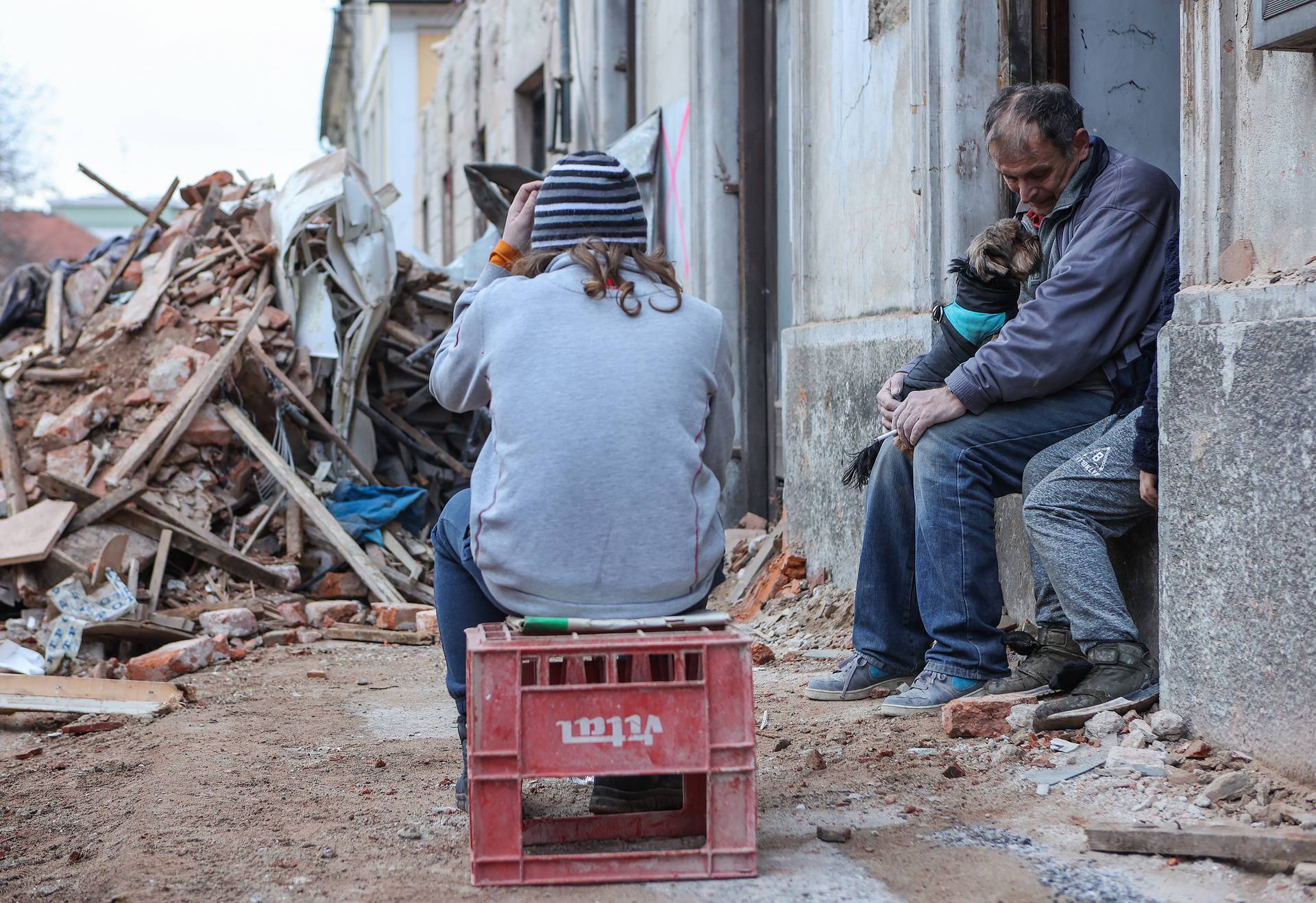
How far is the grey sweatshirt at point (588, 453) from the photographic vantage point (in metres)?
2.62

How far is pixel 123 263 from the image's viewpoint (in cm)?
904

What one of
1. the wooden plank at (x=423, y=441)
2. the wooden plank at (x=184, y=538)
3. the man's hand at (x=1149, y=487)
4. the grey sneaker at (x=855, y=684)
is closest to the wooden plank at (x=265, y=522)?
the wooden plank at (x=184, y=538)

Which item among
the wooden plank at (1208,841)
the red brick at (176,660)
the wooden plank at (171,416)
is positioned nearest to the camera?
the wooden plank at (1208,841)

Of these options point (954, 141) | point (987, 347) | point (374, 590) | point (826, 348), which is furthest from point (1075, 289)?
point (374, 590)

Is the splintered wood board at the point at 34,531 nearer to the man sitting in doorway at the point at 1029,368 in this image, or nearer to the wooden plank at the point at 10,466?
the wooden plank at the point at 10,466

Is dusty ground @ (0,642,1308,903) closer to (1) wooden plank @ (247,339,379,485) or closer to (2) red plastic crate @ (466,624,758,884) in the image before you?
(2) red plastic crate @ (466,624,758,884)

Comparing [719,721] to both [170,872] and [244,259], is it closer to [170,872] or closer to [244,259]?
[170,872]

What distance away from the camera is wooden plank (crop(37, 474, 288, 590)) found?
676 centimetres

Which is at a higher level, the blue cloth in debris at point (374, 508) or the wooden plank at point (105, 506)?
the wooden plank at point (105, 506)

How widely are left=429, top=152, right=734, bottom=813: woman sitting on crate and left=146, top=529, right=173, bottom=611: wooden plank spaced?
4.13 m

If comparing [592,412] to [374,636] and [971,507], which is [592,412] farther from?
[374,636]

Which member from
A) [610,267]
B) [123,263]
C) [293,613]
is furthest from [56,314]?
[610,267]

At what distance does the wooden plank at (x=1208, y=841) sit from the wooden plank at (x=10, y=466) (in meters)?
6.08

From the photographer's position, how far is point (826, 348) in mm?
5844
